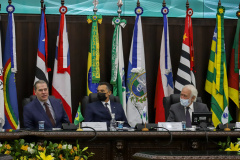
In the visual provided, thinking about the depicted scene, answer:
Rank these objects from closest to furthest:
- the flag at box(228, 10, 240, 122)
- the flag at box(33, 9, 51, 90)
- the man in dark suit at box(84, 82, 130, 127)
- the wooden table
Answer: the wooden table, the man in dark suit at box(84, 82, 130, 127), the flag at box(33, 9, 51, 90), the flag at box(228, 10, 240, 122)

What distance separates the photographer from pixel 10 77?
7742 mm

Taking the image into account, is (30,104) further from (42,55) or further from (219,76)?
(219,76)

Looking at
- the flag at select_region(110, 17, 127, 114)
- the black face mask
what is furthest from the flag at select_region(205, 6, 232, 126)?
the black face mask

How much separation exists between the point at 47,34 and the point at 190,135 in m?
3.70

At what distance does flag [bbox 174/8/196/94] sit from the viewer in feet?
26.7

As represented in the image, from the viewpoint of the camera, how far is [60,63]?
790 centimetres

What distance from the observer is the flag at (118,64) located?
26.3 feet

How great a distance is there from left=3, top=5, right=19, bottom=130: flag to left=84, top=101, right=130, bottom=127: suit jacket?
1.68 m

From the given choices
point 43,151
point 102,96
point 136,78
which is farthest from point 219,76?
point 43,151

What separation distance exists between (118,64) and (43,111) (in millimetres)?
2200

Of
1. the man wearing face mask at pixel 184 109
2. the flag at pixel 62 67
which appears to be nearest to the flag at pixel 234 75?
the man wearing face mask at pixel 184 109

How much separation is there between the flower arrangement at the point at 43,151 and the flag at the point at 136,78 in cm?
304

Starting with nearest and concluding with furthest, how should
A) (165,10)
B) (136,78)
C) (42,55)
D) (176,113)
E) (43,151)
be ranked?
(43,151), (176,113), (42,55), (136,78), (165,10)

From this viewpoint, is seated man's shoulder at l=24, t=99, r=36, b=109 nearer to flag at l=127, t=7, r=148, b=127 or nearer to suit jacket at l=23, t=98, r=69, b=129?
suit jacket at l=23, t=98, r=69, b=129
